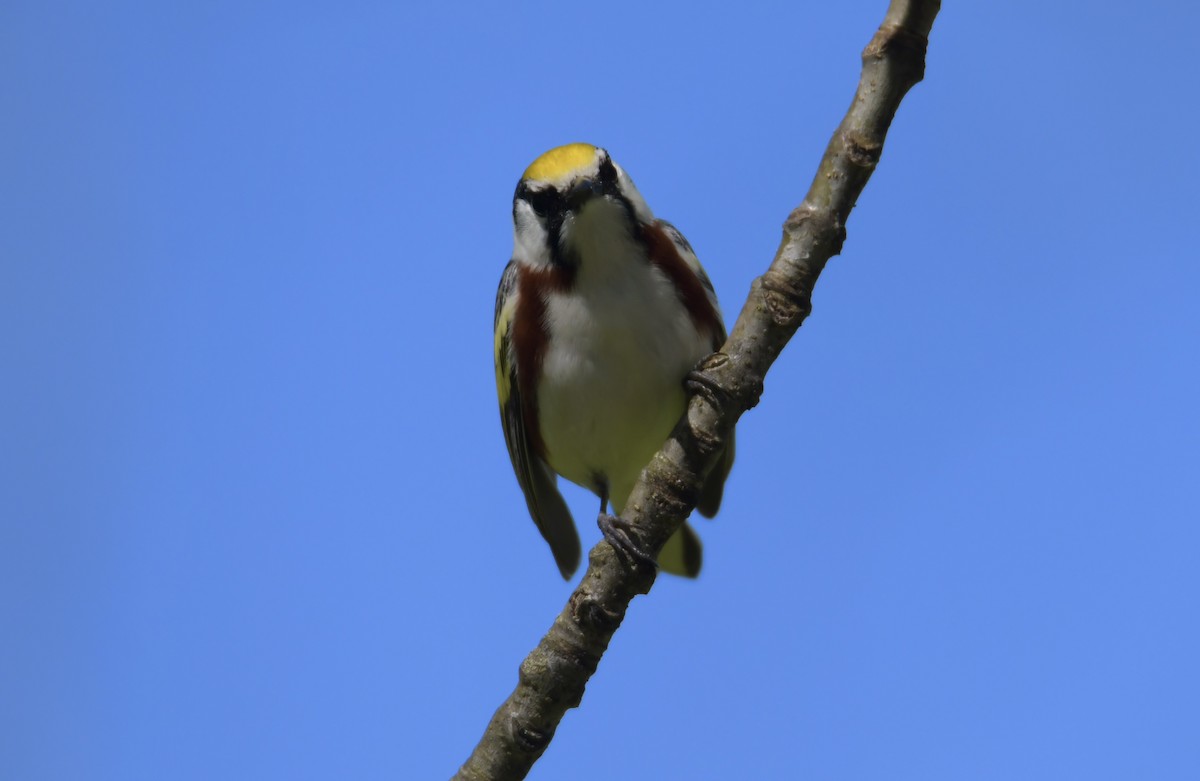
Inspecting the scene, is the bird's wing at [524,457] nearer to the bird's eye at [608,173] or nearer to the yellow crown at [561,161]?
the yellow crown at [561,161]

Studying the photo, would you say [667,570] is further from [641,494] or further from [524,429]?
[641,494]

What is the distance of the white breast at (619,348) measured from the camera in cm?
493

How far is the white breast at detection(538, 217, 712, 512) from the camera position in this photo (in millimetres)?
4934

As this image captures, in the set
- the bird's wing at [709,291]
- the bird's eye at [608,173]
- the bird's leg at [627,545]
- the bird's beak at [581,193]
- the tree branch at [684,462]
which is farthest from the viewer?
the bird's wing at [709,291]

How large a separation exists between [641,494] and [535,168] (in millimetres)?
1806

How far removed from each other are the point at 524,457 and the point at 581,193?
1.41 metres

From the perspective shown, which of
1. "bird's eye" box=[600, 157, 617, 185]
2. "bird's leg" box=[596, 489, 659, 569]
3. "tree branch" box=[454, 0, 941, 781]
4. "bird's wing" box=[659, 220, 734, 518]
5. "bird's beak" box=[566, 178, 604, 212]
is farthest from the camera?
"bird's wing" box=[659, 220, 734, 518]

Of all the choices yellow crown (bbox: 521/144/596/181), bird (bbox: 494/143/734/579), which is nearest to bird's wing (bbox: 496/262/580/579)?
bird (bbox: 494/143/734/579)

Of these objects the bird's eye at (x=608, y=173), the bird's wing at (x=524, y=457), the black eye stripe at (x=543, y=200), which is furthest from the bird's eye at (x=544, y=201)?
the bird's wing at (x=524, y=457)

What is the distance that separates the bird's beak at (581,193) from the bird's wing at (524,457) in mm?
540

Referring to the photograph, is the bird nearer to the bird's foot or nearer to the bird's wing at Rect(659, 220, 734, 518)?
the bird's wing at Rect(659, 220, 734, 518)

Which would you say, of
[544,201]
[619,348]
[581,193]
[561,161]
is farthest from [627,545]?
[561,161]

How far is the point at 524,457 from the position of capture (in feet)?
18.6

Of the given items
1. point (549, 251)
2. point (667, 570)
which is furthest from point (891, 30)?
point (667, 570)
